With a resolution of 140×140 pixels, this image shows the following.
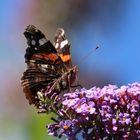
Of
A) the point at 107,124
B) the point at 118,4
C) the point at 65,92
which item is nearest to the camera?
the point at 107,124

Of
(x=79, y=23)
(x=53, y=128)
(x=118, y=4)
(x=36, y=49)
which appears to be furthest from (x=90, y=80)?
(x=53, y=128)

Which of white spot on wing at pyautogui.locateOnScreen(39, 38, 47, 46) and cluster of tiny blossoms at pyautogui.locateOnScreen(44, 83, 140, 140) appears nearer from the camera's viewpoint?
cluster of tiny blossoms at pyautogui.locateOnScreen(44, 83, 140, 140)

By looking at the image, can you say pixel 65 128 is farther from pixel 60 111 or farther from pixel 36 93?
pixel 36 93

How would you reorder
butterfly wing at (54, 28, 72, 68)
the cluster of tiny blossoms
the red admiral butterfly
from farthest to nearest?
butterfly wing at (54, 28, 72, 68) < the red admiral butterfly < the cluster of tiny blossoms

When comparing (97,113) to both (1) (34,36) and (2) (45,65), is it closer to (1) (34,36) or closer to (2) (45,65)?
(2) (45,65)

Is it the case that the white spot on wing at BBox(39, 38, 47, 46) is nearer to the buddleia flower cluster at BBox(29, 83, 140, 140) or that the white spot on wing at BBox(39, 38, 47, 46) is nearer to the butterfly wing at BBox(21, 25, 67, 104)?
the butterfly wing at BBox(21, 25, 67, 104)

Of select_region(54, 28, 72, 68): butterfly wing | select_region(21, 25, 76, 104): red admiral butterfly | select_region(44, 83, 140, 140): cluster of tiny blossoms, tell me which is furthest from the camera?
select_region(54, 28, 72, 68): butterfly wing

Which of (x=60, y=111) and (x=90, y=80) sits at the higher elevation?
(x=90, y=80)

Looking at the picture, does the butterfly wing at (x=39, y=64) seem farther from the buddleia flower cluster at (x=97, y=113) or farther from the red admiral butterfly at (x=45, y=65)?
the buddleia flower cluster at (x=97, y=113)

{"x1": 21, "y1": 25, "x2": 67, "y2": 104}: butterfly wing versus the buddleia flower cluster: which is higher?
{"x1": 21, "y1": 25, "x2": 67, "y2": 104}: butterfly wing

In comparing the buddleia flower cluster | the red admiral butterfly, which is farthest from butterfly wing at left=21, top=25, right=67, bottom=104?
the buddleia flower cluster
